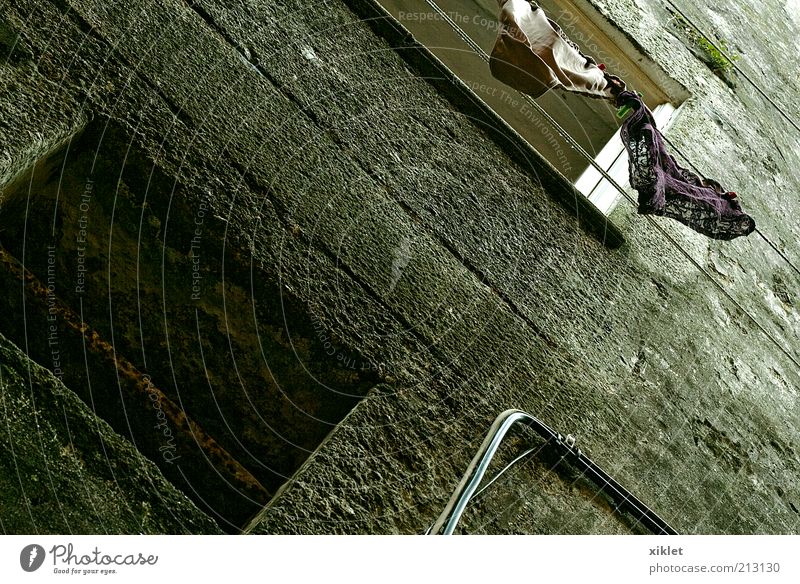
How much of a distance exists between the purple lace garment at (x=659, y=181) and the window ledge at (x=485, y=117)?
0.22 metres

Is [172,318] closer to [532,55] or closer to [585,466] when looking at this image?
[585,466]

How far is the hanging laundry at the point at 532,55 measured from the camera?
9.61 ft

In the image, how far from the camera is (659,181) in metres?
3.11

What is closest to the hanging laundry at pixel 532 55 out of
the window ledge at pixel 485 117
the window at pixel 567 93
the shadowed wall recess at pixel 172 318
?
the window ledge at pixel 485 117

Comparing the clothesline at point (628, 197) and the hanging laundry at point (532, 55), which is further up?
the hanging laundry at point (532, 55)

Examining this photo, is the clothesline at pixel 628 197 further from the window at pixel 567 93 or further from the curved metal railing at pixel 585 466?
the curved metal railing at pixel 585 466

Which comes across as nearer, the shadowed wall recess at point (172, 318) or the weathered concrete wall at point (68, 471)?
the weathered concrete wall at point (68, 471)

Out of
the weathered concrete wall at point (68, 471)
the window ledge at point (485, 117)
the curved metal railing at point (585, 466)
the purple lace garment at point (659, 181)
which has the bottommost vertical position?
the weathered concrete wall at point (68, 471)

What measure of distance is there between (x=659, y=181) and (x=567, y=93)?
3.21ft

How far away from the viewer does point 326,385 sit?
230 cm

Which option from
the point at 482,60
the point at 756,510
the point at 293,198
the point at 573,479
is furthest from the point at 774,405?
the point at 293,198

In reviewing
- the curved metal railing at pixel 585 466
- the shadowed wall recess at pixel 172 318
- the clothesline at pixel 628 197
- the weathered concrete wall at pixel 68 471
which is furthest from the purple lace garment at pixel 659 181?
the weathered concrete wall at pixel 68 471

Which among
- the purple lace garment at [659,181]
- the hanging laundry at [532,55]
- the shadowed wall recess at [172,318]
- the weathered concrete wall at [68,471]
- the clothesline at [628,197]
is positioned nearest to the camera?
the weathered concrete wall at [68,471]

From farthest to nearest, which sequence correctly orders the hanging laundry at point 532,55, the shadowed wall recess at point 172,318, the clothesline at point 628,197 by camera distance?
the clothesline at point 628,197 → the hanging laundry at point 532,55 → the shadowed wall recess at point 172,318
